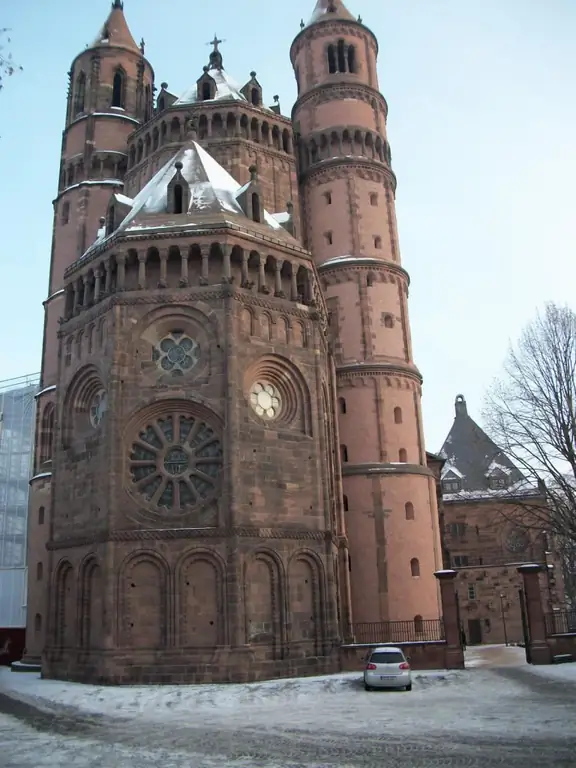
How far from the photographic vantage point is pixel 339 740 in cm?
1478

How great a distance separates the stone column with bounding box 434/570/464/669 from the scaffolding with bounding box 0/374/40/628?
3213 cm

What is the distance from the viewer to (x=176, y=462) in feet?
92.0

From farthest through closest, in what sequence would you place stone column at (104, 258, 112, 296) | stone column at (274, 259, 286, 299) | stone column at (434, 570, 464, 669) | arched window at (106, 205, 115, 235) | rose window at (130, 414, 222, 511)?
arched window at (106, 205, 115, 235)
stone column at (274, 259, 286, 299)
stone column at (104, 258, 112, 296)
stone column at (434, 570, 464, 669)
rose window at (130, 414, 222, 511)

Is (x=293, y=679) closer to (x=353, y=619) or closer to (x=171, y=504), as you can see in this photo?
(x=171, y=504)

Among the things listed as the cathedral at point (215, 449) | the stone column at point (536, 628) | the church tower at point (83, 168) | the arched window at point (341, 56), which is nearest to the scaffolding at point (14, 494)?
the church tower at point (83, 168)

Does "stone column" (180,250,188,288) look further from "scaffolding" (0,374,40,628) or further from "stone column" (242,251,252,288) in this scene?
"scaffolding" (0,374,40,628)

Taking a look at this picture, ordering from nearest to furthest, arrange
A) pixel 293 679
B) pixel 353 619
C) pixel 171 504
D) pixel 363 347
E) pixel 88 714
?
pixel 88 714, pixel 293 679, pixel 171 504, pixel 353 619, pixel 363 347

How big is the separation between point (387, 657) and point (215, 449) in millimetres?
9430

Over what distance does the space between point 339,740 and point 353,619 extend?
22.8 m

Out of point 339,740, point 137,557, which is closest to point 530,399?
point 137,557

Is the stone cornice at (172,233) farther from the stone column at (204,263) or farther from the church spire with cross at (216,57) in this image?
the church spire with cross at (216,57)

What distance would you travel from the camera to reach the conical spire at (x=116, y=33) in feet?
157

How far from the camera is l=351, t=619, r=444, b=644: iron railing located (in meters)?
35.6

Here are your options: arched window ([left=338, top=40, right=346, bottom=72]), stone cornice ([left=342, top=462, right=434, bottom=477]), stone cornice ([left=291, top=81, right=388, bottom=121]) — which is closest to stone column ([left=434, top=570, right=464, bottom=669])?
stone cornice ([left=342, top=462, right=434, bottom=477])
